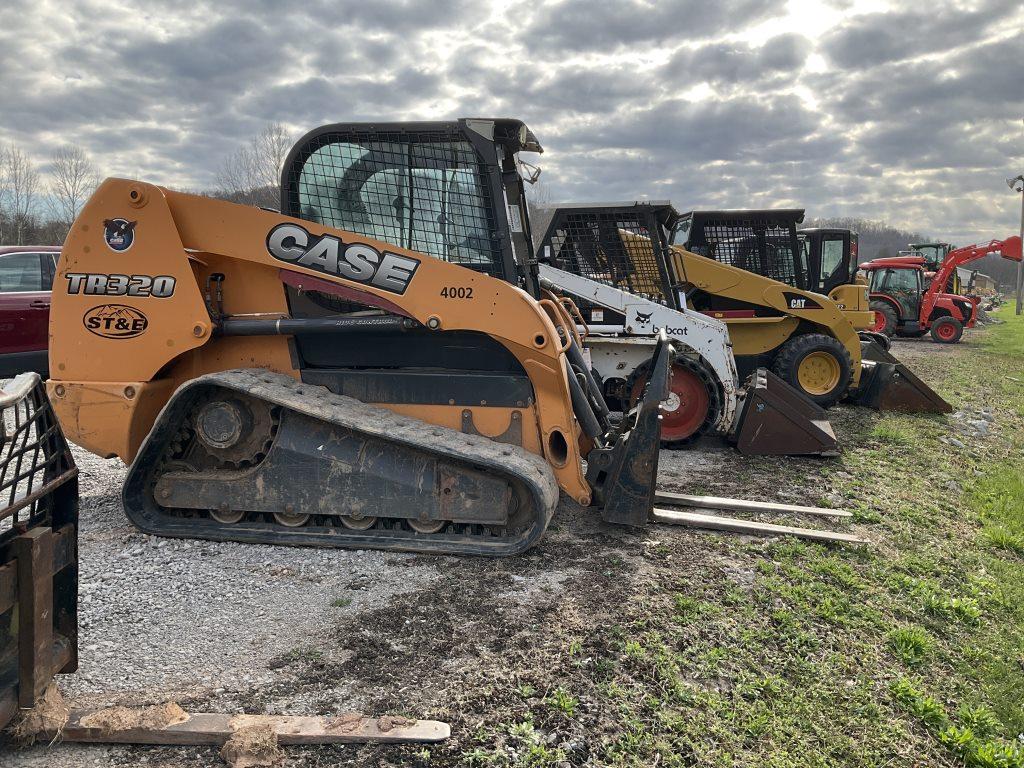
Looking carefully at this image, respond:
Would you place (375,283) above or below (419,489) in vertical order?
above

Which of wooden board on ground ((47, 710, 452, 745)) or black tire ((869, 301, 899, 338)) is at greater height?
black tire ((869, 301, 899, 338))

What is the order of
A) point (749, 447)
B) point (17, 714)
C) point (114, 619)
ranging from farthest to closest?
point (749, 447)
point (114, 619)
point (17, 714)

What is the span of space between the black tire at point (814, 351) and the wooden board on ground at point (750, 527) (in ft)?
16.4

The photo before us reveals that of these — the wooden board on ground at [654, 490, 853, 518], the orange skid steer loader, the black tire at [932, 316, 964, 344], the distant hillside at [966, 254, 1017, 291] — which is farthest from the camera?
the distant hillside at [966, 254, 1017, 291]

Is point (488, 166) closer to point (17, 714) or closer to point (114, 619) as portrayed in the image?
point (114, 619)

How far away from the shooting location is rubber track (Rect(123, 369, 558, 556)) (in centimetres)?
418

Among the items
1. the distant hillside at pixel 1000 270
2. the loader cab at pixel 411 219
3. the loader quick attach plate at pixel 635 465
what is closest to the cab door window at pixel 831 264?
the loader quick attach plate at pixel 635 465

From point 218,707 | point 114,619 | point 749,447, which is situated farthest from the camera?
point 749,447

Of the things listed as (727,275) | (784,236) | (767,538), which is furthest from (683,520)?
(784,236)

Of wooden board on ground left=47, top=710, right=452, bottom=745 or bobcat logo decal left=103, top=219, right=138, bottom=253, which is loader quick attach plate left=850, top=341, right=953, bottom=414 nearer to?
wooden board on ground left=47, top=710, right=452, bottom=745

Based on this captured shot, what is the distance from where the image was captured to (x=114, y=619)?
3.50 m

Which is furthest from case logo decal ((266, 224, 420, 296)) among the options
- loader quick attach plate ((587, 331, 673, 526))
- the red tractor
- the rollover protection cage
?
the red tractor

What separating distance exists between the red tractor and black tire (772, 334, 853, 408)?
12870 millimetres

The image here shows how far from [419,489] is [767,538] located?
2386mm
